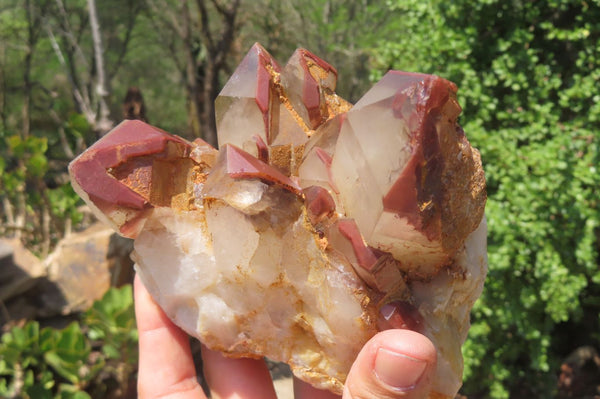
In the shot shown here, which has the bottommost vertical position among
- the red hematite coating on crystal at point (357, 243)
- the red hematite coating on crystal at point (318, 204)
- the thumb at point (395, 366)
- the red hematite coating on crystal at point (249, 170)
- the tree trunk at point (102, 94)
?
the tree trunk at point (102, 94)

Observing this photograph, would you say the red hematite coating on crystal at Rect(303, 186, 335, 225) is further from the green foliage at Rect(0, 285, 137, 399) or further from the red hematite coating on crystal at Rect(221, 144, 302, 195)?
the green foliage at Rect(0, 285, 137, 399)

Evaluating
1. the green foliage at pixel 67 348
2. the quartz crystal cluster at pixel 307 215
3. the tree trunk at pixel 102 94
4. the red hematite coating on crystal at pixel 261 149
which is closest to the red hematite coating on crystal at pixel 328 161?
the quartz crystal cluster at pixel 307 215

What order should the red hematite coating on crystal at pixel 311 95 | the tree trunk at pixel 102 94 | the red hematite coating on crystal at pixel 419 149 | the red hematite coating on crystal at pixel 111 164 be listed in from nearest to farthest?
the red hematite coating on crystal at pixel 419 149
the red hematite coating on crystal at pixel 111 164
the red hematite coating on crystal at pixel 311 95
the tree trunk at pixel 102 94

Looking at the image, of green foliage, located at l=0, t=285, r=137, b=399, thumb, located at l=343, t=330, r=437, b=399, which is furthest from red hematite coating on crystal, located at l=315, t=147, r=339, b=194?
green foliage, located at l=0, t=285, r=137, b=399

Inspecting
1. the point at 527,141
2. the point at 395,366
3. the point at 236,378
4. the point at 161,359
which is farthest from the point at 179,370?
the point at 527,141

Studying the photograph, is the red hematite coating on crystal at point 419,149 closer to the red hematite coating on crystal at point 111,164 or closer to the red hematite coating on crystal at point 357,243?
the red hematite coating on crystal at point 357,243

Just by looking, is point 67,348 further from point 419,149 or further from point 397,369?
point 419,149

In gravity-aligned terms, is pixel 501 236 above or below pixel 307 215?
below
